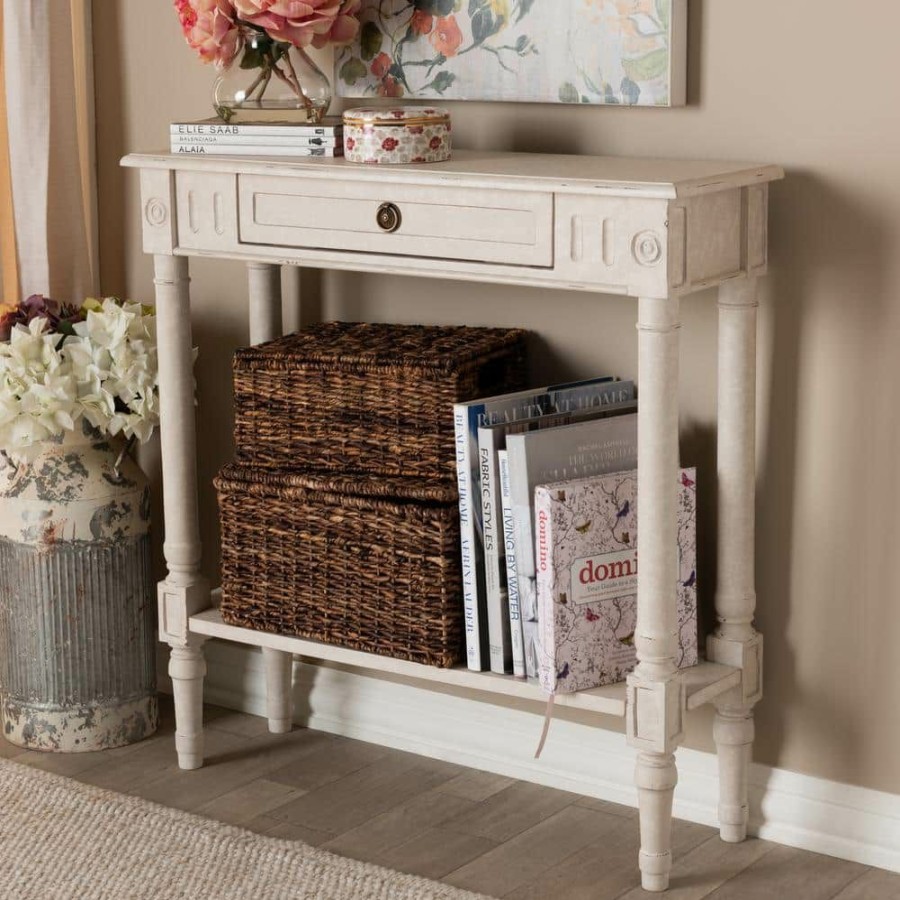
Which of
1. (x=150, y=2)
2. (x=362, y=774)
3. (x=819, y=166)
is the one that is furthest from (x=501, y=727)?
(x=150, y=2)

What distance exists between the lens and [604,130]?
2.11m

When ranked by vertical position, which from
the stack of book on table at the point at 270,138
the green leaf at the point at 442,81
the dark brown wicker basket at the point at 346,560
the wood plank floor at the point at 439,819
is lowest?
the wood plank floor at the point at 439,819

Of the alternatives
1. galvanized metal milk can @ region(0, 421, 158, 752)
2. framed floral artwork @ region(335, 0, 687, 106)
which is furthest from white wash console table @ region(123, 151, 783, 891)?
galvanized metal milk can @ region(0, 421, 158, 752)

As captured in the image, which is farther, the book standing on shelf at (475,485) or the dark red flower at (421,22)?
the dark red flower at (421,22)

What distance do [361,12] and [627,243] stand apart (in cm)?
70

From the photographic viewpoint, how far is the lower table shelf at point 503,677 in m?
1.96

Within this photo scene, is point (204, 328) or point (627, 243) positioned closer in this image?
point (627, 243)

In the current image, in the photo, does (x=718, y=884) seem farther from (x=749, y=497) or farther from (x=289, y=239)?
(x=289, y=239)

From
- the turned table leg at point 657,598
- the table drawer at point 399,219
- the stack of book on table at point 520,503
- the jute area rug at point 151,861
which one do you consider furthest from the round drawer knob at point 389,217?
the jute area rug at point 151,861

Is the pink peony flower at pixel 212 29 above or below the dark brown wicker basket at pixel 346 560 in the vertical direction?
above

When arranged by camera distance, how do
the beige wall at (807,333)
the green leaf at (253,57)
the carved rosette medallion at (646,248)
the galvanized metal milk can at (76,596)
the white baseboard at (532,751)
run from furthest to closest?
the galvanized metal milk can at (76,596), the green leaf at (253,57), the white baseboard at (532,751), the beige wall at (807,333), the carved rosette medallion at (646,248)

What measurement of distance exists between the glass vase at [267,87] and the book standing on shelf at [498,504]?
522 millimetres

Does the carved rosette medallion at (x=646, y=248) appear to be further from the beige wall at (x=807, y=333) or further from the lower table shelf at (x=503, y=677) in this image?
the lower table shelf at (x=503, y=677)

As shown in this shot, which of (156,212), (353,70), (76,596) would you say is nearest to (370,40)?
A: (353,70)
